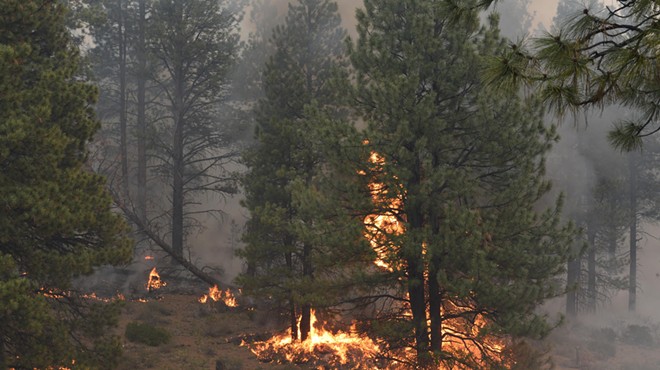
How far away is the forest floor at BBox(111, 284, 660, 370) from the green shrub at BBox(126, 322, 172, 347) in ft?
0.55

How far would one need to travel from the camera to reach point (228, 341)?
57.1 ft

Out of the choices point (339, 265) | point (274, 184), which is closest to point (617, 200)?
point (274, 184)

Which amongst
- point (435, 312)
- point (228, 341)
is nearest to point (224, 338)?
point (228, 341)

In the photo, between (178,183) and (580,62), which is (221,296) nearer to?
(178,183)

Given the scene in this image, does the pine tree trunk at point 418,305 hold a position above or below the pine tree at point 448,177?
below

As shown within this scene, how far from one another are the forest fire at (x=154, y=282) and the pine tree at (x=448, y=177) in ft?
39.9

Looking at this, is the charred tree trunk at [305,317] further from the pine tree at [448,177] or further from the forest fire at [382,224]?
the pine tree at [448,177]

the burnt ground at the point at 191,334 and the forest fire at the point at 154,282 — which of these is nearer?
the burnt ground at the point at 191,334

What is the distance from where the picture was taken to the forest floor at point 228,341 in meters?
14.8

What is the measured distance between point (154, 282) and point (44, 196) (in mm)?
13318

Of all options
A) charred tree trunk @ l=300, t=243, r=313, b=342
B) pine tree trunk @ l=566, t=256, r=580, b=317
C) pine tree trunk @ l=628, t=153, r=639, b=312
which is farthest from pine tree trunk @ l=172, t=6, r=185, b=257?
pine tree trunk @ l=628, t=153, r=639, b=312

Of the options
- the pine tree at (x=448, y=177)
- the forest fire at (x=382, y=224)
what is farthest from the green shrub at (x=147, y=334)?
the forest fire at (x=382, y=224)

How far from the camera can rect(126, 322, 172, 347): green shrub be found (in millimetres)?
15773

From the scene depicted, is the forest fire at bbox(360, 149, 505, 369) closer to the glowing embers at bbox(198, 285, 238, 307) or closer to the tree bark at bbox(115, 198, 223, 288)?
the tree bark at bbox(115, 198, 223, 288)
